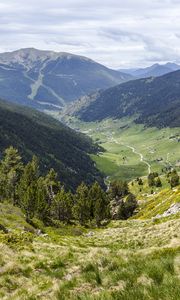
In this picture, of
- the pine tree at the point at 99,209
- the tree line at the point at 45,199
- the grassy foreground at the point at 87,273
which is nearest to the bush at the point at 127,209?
the tree line at the point at 45,199

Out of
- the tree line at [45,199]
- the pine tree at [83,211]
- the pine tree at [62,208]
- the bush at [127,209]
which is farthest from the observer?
the bush at [127,209]

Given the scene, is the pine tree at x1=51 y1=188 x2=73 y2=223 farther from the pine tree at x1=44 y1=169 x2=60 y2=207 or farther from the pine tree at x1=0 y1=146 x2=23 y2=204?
the pine tree at x1=0 y1=146 x2=23 y2=204

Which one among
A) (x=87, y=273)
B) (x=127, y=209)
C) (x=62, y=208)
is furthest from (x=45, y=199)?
(x=87, y=273)

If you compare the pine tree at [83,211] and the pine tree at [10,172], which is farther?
the pine tree at [10,172]

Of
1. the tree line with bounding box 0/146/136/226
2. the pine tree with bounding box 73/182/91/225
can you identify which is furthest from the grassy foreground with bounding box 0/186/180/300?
the pine tree with bounding box 73/182/91/225

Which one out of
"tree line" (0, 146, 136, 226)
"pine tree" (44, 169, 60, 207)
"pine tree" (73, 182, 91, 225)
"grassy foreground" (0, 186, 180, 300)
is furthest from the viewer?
"pine tree" (44, 169, 60, 207)

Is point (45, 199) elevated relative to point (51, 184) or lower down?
lower down

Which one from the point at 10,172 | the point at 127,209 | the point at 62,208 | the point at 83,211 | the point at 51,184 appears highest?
the point at 10,172

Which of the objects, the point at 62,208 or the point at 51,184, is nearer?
the point at 62,208

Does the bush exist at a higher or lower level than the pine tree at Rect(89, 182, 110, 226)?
lower

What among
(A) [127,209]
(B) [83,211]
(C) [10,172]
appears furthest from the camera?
(A) [127,209]

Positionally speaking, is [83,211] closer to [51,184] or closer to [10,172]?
[51,184]

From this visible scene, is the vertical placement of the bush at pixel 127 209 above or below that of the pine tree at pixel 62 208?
below

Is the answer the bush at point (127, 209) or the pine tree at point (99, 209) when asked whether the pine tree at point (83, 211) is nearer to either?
the pine tree at point (99, 209)
